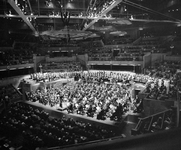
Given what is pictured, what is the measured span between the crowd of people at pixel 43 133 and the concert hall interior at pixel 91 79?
5cm

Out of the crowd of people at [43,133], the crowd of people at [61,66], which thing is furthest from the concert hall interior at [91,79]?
the crowd of people at [61,66]

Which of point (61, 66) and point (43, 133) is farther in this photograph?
point (61, 66)

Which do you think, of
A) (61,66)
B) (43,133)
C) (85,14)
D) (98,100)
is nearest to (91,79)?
(61,66)

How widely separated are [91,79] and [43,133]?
13.1m

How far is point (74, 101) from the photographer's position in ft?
45.9

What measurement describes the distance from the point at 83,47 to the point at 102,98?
853 inches

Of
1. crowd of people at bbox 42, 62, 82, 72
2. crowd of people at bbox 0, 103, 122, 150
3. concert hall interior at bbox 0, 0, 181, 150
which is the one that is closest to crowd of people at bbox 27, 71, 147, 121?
concert hall interior at bbox 0, 0, 181, 150

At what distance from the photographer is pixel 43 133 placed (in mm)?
8680

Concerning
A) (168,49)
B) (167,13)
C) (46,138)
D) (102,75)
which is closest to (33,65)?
(102,75)

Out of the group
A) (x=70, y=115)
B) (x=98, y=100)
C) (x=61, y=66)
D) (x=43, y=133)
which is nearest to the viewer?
(x=43, y=133)

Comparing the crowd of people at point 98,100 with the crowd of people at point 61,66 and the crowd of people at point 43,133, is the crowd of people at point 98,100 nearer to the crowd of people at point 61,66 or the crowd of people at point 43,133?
the crowd of people at point 43,133

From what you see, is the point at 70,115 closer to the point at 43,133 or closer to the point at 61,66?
the point at 43,133

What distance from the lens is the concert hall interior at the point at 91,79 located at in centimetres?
780

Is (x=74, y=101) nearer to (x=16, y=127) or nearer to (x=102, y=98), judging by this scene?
(x=102, y=98)
